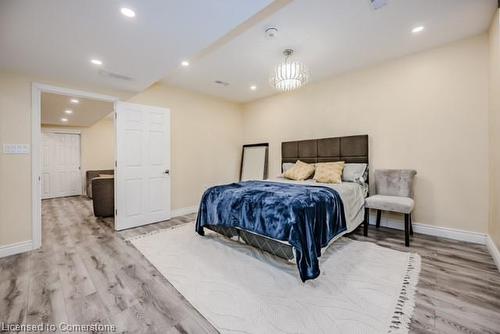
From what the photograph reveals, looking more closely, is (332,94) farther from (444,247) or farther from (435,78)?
(444,247)

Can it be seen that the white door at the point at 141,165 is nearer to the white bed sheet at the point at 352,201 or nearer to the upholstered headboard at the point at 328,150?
the upholstered headboard at the point at 328,150

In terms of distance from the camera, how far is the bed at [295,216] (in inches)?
80.3

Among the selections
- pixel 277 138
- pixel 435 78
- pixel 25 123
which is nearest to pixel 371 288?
pixel 435 78

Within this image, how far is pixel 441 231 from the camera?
3.14 meters

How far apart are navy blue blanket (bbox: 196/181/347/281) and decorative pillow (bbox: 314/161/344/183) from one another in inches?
30.8

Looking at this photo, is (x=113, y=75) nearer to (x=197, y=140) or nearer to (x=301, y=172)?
(x=197, y=140)

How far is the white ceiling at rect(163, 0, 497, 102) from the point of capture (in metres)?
2.29

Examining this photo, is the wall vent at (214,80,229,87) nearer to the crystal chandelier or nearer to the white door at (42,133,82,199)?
the crystal chandelier

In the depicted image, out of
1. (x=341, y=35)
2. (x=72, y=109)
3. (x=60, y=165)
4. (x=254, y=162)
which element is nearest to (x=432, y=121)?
(x=341, y=35)

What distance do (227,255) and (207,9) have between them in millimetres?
2543

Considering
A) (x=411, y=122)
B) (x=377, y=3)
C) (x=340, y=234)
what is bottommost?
(x=340, y=234)

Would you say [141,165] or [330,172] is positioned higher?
[141,165]

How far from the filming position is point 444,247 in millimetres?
2787

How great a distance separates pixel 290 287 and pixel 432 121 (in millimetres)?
3136
